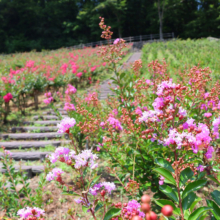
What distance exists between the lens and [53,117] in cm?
491

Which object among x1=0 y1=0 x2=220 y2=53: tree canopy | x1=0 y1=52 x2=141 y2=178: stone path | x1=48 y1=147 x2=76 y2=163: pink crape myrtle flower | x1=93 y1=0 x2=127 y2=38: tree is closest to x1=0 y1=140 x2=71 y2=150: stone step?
x1=0 y1=52 x2=141 y2=178: stone path

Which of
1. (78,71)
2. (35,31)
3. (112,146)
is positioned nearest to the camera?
(112,146)

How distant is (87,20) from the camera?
24.8 meters

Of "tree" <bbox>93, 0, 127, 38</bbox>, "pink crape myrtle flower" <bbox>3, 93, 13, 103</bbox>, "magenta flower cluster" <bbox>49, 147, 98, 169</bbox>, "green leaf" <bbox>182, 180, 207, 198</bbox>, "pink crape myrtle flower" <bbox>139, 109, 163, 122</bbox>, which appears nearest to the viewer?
"green leaf" <bbox>182, 180, 207, 198</bbox>

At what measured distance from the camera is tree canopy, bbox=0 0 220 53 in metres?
23.0

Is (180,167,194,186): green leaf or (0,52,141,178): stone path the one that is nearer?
(180,167,194,186): green leaf

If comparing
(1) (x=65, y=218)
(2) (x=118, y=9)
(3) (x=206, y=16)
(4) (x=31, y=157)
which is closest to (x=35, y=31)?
(2) (x=118, y=9)

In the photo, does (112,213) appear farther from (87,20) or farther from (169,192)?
(87,20)

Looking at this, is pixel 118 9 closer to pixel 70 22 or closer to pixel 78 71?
pixel 70 22

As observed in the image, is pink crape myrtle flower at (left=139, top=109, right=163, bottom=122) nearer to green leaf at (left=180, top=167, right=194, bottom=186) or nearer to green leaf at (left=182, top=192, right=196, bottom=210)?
green leaf at (left=180, top=167, right=194, bottom=186)

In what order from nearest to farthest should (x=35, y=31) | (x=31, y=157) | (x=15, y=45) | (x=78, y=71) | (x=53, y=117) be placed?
(x=31, y=157)
(x=53, y=117)
(x=78, y=71)
(x=15, y=45)
(x=35, y=31)

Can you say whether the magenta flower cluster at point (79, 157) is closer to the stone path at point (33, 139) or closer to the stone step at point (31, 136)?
the stone path at point (33, 139)

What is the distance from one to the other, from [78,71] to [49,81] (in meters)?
1.71

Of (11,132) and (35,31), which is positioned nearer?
(11,132)
